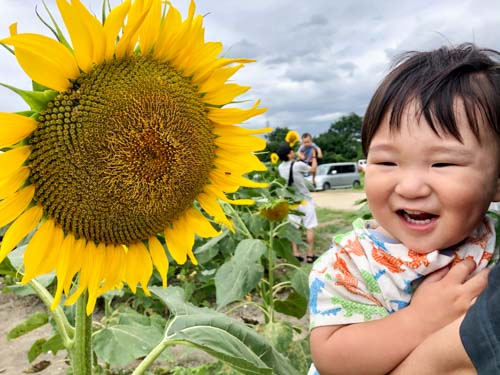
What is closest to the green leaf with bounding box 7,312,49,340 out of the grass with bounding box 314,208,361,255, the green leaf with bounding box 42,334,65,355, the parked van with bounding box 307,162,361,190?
the green leaf with bounding box 42,334,65,355

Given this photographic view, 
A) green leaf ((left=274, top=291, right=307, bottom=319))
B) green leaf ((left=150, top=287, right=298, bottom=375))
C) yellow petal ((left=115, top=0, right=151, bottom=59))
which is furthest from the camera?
green leaf ((left=274, top=291, right=307, bottom=319))

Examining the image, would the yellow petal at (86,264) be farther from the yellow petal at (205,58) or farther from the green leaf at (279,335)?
the green leaf at (279,335)

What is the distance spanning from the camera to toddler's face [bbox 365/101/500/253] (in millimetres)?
1038

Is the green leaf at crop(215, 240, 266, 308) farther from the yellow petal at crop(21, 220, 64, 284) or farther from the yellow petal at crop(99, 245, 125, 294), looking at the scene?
the yellow petal at crop(21, 220, 64, 284)

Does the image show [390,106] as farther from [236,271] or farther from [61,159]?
[236,271]

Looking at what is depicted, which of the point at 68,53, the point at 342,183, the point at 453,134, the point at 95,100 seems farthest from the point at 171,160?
the point at 342,183

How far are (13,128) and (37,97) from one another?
80mm

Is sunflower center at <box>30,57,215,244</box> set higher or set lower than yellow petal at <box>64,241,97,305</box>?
higher

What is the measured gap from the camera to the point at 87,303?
1.17m

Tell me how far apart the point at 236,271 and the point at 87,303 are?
40.2 inches

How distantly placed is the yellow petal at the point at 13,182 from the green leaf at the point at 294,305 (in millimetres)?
1780

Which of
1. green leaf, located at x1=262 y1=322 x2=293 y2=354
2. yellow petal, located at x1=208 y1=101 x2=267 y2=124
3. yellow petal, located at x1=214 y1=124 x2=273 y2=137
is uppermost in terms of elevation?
yellow petal, located at x1=208 y1=101 x2=267 y2=124

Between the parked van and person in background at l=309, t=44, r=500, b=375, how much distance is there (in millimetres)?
23211

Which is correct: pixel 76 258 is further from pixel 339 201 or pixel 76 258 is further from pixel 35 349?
pixel 339 201
